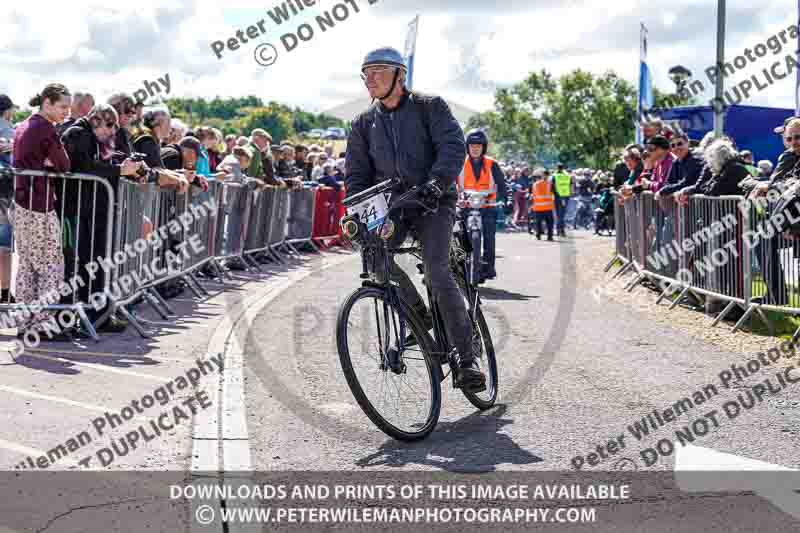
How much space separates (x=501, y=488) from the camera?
4.86 meters

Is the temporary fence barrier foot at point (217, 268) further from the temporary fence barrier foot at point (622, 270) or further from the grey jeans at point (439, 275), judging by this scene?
the grey jeans at point (439, 275)

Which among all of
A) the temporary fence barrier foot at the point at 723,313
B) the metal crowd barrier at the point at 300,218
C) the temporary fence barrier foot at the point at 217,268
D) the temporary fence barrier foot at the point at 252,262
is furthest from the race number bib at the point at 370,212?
the metal crowd barrier at the point at 300,218

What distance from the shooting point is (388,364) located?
580cm

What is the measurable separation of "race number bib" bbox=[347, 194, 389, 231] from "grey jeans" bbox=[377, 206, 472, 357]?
20 centimetres

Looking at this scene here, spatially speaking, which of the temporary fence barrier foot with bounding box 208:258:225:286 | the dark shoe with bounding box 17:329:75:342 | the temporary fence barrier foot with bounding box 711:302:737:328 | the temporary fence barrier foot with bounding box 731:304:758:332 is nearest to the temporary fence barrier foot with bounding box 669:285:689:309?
the temporary fence barrier foot with bounding box 711:302:737:328

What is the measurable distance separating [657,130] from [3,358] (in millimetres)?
10548

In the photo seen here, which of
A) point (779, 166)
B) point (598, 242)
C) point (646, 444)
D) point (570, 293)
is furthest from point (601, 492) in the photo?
point (598, 242)

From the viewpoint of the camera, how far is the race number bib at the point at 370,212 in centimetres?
592

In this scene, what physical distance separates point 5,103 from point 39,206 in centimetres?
342

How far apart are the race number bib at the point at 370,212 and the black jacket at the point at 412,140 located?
1.18ft

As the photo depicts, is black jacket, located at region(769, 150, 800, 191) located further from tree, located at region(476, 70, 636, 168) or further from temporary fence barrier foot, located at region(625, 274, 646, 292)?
tree, located at region(476, 70, 636, 168)

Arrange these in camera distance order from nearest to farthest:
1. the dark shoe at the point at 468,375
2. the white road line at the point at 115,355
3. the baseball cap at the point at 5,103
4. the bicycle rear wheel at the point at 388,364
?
the bicycle rear wheel at the point at 388,364 < the dark shoe at the point at 468,375 < the white road line at the point at 115,355 < the baseball cap at the point at 5,103

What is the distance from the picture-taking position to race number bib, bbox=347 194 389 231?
5.92 m

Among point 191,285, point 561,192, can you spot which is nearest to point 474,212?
point 191,285
